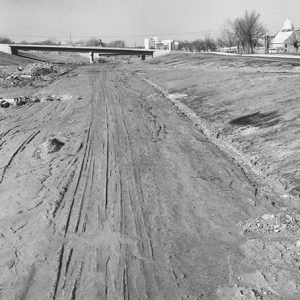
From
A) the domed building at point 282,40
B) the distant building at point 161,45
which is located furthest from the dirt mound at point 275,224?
the distant building at point 161,45

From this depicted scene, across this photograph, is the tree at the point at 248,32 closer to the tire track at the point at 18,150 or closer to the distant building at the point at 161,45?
the distant building at the point at 161,45

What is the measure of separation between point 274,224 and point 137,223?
331 cm

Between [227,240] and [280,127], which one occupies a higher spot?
[280,127]

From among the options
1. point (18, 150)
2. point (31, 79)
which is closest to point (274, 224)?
point (18, 150)

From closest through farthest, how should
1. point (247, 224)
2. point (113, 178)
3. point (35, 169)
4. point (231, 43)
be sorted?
1. point (247, 224)
2. point (113, 178)
3. point (35, 169)
4. point (231, 43)

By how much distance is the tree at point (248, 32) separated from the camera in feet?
312

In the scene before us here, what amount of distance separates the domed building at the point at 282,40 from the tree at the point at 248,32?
15.0ft

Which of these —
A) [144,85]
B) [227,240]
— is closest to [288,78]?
[144,85]

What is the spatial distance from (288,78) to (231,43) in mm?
91133

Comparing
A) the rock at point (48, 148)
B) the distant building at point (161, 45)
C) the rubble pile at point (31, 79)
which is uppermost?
the distant building at point (161, 45)

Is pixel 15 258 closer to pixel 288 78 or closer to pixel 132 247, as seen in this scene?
pixel 132 247

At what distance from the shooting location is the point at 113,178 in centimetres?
1257

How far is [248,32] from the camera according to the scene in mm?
95375

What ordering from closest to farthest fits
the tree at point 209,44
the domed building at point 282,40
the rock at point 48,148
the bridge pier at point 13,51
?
the rock at point 48,148 → the domed building at point 282,40 → the bridge pier at point 13,51 → the tree at point 209,44
